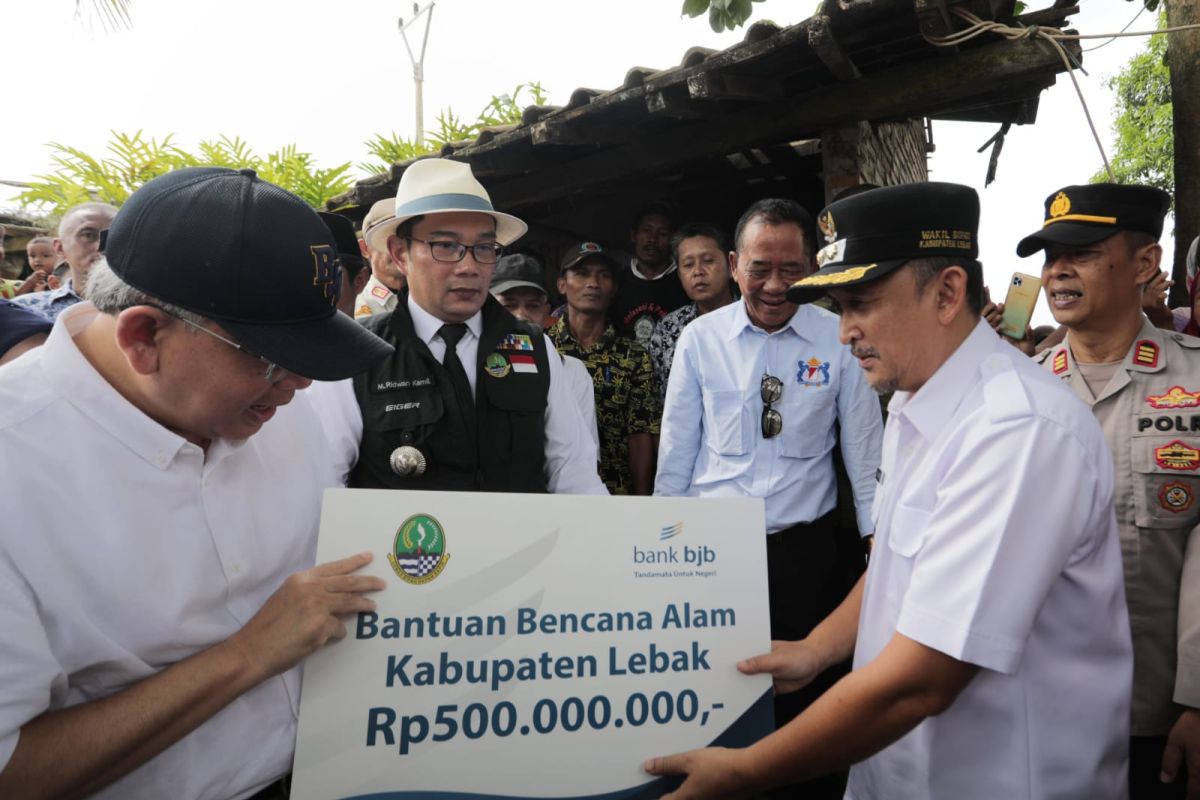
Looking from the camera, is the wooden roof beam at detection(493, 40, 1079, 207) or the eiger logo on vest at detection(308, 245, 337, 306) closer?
the eiger logo on vest at detection(308, 245, 337, 306)

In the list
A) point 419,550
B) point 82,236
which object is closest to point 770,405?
point 419,550

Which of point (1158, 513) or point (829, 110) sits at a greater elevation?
point (829, 110)

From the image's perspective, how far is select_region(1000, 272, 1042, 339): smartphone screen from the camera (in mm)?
3457

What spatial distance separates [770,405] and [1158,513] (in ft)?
4.67

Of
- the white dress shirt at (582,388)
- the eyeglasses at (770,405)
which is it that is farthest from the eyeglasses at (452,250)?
the eyeglasses at (770,405)

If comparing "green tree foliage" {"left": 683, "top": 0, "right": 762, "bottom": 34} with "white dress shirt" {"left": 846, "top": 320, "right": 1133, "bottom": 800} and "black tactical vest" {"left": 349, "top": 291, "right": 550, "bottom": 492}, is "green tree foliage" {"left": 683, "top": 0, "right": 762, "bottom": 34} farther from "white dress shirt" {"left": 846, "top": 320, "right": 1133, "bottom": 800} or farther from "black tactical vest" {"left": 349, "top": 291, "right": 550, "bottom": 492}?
"white dress shirt" {"left": 846, "top": 320, "right": 1133, "bottom": 800}

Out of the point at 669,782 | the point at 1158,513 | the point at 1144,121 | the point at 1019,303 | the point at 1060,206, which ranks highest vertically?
the point at 1144,121

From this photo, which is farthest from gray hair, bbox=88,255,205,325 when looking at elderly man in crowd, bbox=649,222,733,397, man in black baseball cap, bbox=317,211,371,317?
elderly man in crowd, bbox=649,222,733,397

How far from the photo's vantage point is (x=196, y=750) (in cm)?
134

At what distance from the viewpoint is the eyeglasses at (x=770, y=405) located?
3.16 meters

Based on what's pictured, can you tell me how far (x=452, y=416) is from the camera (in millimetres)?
2529

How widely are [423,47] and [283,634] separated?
21545 mm

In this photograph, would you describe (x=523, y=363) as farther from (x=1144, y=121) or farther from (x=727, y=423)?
(x=1144, y=121)

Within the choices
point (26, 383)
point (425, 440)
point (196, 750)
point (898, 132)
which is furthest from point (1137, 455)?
point (898, 132)
